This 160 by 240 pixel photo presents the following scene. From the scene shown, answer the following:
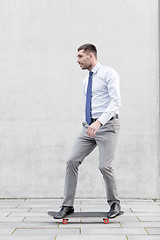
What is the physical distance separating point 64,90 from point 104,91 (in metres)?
1.87

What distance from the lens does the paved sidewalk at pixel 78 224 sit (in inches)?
130

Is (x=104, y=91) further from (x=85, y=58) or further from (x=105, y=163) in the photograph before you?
(x=105, y=163)

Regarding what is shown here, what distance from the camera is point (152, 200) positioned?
18.2ft

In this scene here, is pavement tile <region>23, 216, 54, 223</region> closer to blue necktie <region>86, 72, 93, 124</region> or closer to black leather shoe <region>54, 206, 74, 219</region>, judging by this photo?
black leather shoe <region>54, 206, 74, 219</region>

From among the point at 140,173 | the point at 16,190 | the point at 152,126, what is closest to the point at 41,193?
the point at 16,190

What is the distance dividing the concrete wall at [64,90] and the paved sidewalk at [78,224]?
0.57 metres

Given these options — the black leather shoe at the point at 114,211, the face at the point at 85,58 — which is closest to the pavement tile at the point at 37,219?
the black leather shoe at the point at 114,211

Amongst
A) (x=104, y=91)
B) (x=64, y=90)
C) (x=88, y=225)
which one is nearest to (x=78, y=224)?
(x=88, y=225)

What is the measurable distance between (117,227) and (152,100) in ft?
8.34

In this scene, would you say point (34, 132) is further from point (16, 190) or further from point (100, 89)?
point (100, 89)

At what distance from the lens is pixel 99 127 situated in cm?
382

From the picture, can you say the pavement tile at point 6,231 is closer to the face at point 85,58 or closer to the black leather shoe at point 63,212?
the black leather shoe at point 63,212

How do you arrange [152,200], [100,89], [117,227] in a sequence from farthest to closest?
[152,200]
[100,89]
[117,227]

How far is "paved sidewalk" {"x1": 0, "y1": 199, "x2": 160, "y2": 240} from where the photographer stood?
3.31 metres
